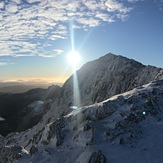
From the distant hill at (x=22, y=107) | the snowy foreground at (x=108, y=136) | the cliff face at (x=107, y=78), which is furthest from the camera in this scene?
the distant hill at (x=22, y=107)

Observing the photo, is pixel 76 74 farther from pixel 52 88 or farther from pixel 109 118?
pixel 109 118

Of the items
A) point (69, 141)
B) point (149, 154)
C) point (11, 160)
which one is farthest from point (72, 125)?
point (149, 154)

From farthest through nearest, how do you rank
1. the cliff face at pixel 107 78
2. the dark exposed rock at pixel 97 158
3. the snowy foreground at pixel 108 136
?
the cliff face at pixel 107 78 → the snowy foreground at pixel 108 136 → the dark exposed rock at pixel 97 158

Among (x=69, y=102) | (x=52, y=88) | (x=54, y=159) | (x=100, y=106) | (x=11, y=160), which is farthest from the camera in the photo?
(x=52, y=88)

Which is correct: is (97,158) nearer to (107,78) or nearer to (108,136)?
(108,136)

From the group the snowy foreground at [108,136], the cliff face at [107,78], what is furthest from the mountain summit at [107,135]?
the cliff face at [107,78]

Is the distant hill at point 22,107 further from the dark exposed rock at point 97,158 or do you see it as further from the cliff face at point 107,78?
the dark exposed rock at point 97,158
